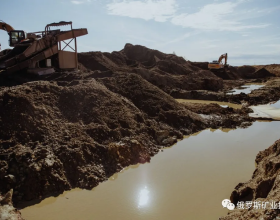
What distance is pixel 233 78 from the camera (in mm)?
28328

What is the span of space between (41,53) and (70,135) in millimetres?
6542

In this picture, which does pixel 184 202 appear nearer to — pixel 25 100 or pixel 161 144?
pixel 161 144

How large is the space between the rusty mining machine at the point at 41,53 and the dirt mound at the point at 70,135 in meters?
2.95

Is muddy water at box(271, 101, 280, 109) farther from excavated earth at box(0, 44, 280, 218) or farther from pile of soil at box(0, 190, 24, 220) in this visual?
pile of soil at box(0, 190, 24, 220)

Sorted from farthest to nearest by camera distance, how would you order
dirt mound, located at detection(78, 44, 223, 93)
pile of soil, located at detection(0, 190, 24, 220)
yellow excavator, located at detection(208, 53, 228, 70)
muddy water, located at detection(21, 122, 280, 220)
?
yellow excavator, located at detection(208, 53, 228, 70), dirt mound, located at detection(78, 44, 223, 93), muddy water, located at detection(21, 122, 280, 220), pile of soil, located at detection(0, 190, 24, 220)

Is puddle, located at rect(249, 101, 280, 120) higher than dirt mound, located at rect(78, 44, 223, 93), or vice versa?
dirt mound, located at rect(78, 44, 223, 93)

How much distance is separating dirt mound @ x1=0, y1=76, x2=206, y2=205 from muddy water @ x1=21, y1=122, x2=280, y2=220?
12.7 inches

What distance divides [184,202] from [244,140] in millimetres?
4561

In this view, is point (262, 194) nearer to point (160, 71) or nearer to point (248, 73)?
point (160, 71)

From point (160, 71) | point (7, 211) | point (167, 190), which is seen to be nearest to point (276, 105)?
point (160, 71)

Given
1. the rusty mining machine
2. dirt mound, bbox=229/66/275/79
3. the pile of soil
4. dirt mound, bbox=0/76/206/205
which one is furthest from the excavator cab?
dirt mound, bbox=229/66/275/79

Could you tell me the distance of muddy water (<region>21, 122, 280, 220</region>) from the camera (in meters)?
4.03

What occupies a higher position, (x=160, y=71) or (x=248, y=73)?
(x=248, y=73)

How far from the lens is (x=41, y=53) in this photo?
10578 mm
